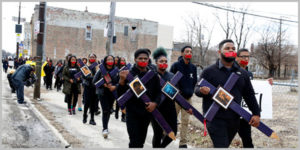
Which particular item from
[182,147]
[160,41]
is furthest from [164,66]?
[160,41]

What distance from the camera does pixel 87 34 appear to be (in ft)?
129

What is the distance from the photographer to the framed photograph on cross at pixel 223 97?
3.90 meters

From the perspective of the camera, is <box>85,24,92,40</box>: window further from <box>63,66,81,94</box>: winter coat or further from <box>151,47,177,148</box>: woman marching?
<box>151,47,177,148</box>: woman marching

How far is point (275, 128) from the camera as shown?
731 centimetres

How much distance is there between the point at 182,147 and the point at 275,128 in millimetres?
3081

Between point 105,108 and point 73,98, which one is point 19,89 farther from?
point 105,108

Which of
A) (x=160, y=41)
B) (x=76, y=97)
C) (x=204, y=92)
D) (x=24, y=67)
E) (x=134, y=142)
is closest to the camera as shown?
(x=204, y=92)

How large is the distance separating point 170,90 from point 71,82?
199 inches

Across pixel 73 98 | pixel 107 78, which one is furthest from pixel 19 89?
pixel 107 78

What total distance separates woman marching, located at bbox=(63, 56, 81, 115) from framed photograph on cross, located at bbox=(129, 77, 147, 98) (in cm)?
497

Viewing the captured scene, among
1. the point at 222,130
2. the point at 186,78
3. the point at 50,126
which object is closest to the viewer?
the point at 222,130

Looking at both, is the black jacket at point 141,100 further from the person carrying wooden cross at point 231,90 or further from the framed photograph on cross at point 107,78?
the framed photograph on cross at point 107,78

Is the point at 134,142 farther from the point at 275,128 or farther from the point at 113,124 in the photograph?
the point at 275,128

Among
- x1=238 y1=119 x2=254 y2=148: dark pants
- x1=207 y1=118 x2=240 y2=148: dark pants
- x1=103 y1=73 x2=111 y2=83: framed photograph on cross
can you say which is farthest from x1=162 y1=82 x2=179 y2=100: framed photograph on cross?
x1=103 y1=73 x2=111 y2=83: framed photograph on cross
